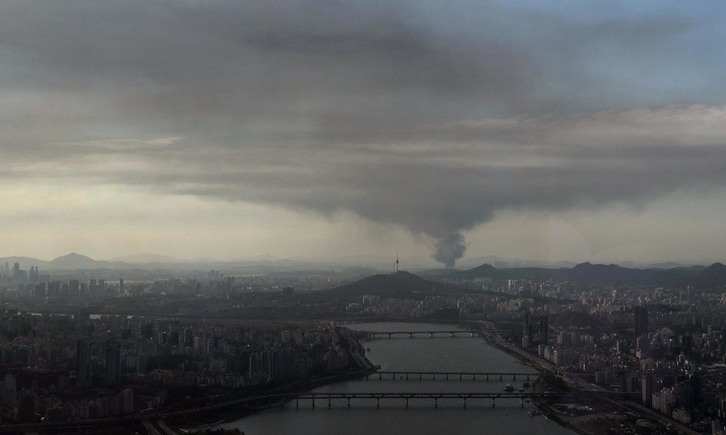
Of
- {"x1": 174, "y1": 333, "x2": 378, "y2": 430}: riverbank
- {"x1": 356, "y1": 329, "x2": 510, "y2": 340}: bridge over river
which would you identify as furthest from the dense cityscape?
{"x1": 356, "y1": 329, "x2": 510, "y2": 340}: bridge over river

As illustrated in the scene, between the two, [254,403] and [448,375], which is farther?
[448,375]

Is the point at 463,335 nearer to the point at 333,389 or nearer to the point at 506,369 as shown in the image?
the point at 506,369

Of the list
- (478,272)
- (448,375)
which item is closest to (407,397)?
(448,375)

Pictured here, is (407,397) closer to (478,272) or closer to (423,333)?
(423,333)

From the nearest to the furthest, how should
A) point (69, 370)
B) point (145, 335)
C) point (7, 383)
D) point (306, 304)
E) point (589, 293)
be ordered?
point (7, 383), point (69, 370), point (145, 335), point (589, 293), point (306, 304)

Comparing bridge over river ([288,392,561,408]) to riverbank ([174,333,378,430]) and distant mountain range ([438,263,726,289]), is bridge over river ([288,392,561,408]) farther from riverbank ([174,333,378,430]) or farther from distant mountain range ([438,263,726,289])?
distant mountain range ([438,263,726,289])

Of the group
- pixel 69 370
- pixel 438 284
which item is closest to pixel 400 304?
pixel 438 284
